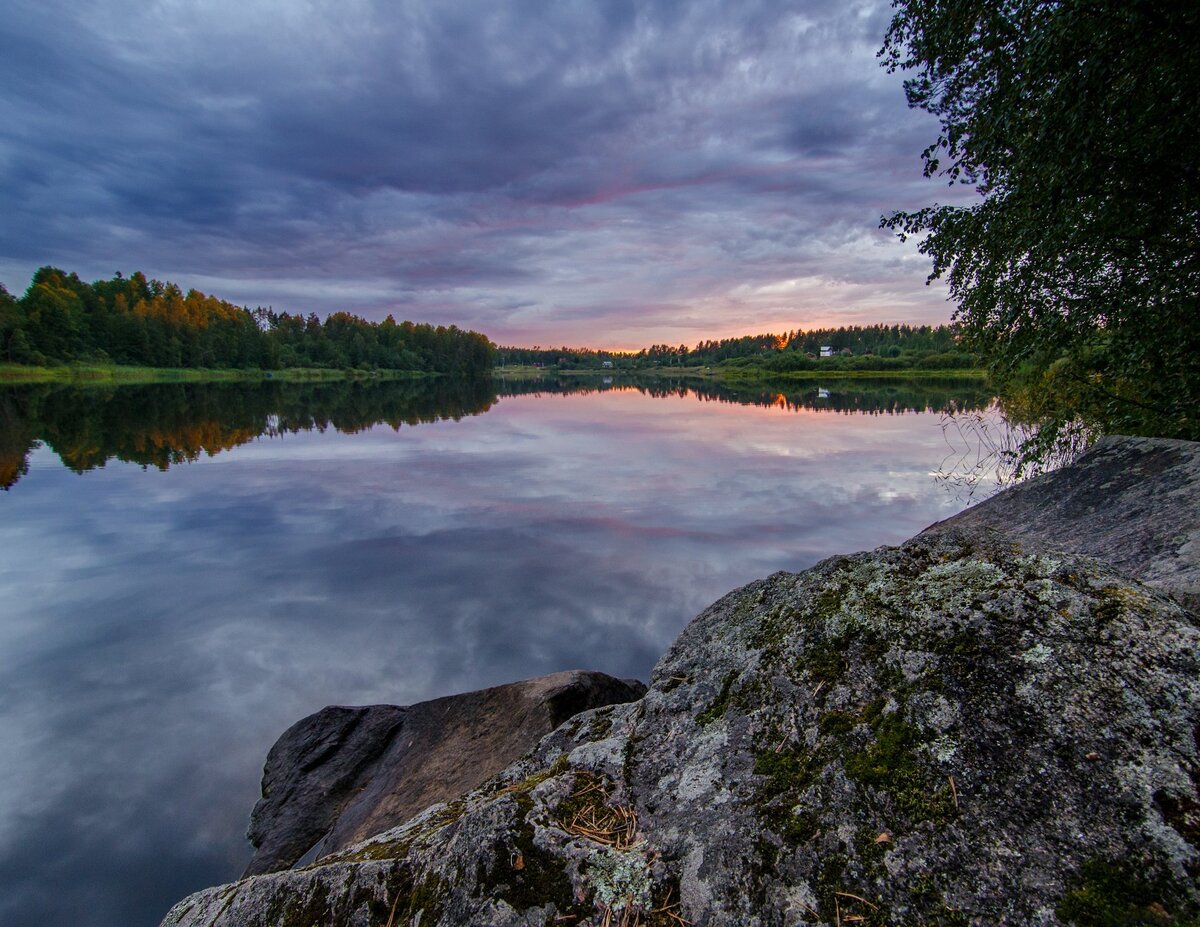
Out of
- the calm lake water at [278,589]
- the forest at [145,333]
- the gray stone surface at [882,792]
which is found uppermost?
the forest at [145,333]

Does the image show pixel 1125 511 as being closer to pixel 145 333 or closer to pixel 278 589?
pixel 278 589

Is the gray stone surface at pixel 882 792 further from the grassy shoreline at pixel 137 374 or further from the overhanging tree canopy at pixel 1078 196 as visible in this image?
the grassy shoreline at pixel 137 374

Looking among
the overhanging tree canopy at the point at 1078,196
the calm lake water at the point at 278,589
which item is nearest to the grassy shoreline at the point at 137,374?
the calm lake water at the point at 278,589

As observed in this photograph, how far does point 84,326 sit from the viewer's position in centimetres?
10681

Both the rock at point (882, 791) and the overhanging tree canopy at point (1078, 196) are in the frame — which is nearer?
the rock at point (882, 791)

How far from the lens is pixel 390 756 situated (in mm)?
6609

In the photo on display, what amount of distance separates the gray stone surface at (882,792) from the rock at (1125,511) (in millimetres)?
2056

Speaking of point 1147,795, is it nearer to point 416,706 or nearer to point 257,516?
point 416,706

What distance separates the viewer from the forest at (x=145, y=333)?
97.7 m

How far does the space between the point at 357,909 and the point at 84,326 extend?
14450 cm

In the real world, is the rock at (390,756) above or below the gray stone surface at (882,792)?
below

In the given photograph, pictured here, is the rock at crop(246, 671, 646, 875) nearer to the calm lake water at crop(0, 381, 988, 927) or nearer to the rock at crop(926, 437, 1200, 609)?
the calm lake water at crop(0, 381, 988, 927)

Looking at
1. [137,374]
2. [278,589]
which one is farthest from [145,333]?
[278,589]

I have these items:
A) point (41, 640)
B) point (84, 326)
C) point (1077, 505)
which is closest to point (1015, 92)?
point (1077, 505)
